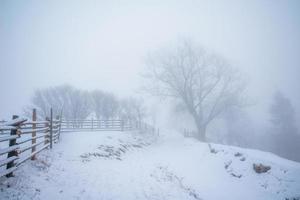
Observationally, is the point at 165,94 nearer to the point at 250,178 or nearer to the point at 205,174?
the point at 205,174

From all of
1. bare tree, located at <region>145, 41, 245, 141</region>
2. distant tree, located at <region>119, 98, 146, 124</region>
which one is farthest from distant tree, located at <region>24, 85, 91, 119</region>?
bare tree, located at <region>145, 41, 245, 141</region>

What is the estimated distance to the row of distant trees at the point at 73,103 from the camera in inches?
1959

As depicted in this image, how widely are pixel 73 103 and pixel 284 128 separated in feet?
171

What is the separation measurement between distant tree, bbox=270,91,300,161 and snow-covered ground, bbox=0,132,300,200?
36496 mm

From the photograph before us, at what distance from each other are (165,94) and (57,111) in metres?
32.2

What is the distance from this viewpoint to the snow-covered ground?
6.68 metres

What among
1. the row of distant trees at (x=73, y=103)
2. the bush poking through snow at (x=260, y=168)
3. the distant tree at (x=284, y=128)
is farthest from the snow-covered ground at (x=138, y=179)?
the distant tree at (x=284, y=128)

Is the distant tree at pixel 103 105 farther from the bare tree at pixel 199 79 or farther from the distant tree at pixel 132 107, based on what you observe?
the bare tree at pixel 199 79

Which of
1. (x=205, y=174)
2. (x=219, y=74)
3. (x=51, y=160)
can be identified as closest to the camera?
(x=51, y=160)

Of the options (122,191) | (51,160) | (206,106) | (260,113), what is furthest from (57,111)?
(260,113)

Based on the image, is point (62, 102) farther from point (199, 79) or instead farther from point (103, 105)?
point (199, 79)

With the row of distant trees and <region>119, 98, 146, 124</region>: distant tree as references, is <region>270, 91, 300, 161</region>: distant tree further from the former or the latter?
<region>119, 98, 146, 124</region>: distant tree

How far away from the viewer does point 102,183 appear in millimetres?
8180

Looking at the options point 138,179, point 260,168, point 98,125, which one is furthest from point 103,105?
point 260,168
